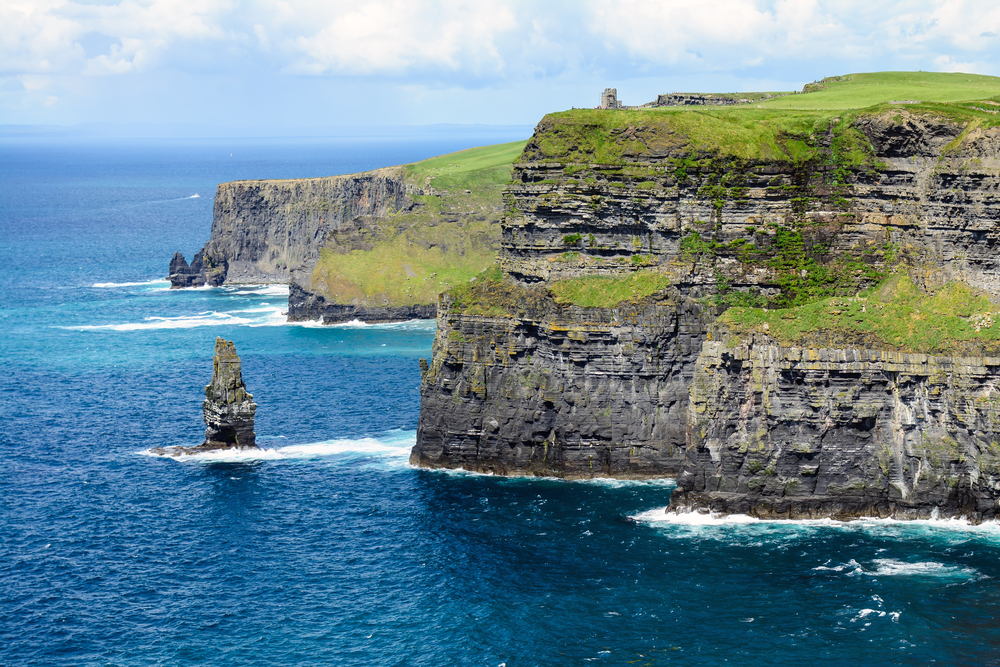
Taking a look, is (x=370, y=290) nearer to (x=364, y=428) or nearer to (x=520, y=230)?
(x=364, y=428)

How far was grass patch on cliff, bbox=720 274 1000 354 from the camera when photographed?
269ft

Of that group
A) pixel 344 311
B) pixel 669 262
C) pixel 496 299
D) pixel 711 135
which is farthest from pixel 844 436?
pixel 344 311

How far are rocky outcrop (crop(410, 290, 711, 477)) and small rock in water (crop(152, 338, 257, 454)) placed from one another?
18.3 metres

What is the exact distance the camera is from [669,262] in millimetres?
96562

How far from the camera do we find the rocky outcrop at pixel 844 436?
80.0m

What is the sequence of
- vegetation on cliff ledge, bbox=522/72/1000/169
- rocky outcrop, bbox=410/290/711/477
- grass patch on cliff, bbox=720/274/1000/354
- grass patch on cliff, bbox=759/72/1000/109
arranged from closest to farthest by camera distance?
grass patch on cliff, bbox=720/274/1000/354, rocky outcrop, bbox=410/290/711/477, vegetation on cliff ledge, bbox=522/72/1000/169, grass patch on cliff, bbox=759/72/1000/109

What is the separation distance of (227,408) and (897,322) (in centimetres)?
5435

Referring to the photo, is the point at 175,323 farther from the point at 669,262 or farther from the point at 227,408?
the point at 669,262

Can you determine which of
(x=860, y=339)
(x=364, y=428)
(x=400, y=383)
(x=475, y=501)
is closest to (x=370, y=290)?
(x=400, y=383)

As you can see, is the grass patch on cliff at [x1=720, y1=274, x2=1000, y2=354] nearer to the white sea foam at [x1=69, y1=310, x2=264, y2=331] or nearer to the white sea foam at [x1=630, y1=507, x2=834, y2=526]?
the white sea foam at [x1=630, y1=507, x2=834, y2=526]

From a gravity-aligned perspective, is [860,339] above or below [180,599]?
above

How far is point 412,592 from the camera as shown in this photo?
72.3 m

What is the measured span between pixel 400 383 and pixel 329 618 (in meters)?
61.0

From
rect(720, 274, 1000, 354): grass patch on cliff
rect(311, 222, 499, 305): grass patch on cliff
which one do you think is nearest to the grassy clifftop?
rect(311, 222, 499, 305): grass patch on cliff
